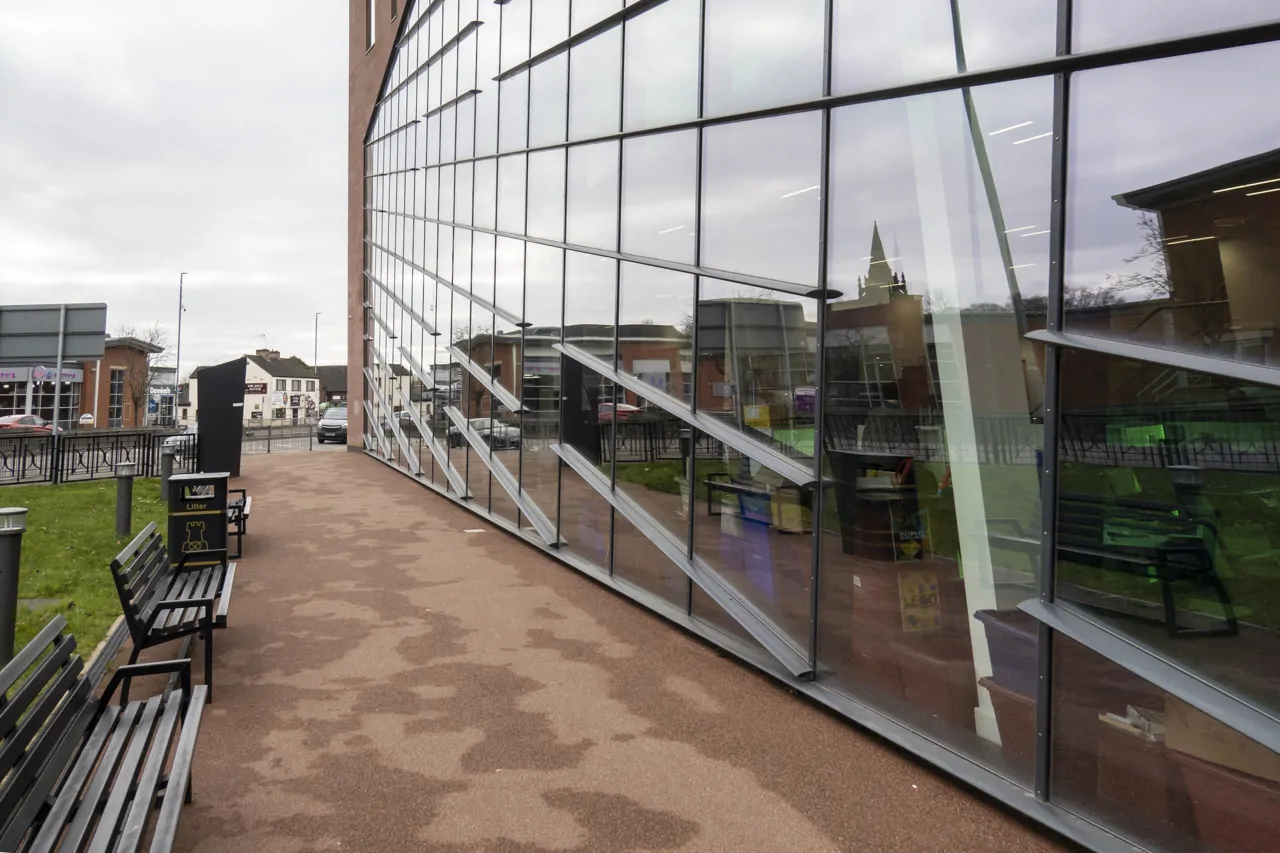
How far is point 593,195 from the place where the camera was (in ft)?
29.6

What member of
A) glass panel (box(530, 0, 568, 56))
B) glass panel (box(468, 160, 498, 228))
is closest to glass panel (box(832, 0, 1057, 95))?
glass panel (box(530, 0, 568, 56))

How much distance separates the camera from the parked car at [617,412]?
797 cm

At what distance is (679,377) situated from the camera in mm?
7152

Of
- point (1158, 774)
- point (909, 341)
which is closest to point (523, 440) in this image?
point (909, 341)

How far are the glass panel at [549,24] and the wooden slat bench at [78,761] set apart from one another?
28.5ft

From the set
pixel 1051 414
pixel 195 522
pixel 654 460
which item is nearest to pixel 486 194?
pixel 195 522

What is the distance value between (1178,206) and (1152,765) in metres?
2.36

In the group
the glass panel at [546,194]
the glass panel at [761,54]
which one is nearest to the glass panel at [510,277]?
the glass panel at [546,194]

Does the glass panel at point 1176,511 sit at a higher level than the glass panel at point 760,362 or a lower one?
lower

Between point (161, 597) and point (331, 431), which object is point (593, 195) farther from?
point (331, 431)

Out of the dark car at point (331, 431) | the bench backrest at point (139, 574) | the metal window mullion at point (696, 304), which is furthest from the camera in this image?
the dark car at point (331, 431)

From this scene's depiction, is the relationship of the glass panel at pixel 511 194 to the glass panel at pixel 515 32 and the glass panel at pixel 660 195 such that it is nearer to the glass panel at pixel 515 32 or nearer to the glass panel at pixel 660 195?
the glass panel at pixel 515 32

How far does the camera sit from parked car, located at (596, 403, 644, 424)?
7969 mm

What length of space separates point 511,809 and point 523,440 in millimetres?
7474
